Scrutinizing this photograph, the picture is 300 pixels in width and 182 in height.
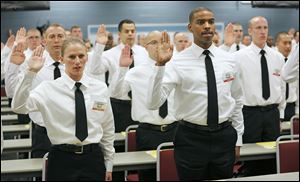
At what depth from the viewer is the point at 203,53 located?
3076mm

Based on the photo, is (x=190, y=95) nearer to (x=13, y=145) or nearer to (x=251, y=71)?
(x=251, y=71)

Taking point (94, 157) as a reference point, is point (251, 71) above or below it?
above

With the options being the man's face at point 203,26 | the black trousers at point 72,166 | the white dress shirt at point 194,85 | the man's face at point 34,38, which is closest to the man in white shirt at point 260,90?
the white dress shirt at point 194,85

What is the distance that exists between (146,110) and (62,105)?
1288 mm

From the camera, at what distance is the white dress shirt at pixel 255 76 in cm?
434

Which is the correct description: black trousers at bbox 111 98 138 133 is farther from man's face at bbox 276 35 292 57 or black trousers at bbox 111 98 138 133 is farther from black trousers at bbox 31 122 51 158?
man's face at bbox 276 35 292 57

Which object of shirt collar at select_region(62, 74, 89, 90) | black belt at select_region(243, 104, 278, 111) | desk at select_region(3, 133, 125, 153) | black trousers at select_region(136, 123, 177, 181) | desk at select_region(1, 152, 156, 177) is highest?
shirt collar at select_region(62, 74, 89, 90)

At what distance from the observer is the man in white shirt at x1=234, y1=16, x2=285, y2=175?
4293 mm

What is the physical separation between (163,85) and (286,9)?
1036 centimetres

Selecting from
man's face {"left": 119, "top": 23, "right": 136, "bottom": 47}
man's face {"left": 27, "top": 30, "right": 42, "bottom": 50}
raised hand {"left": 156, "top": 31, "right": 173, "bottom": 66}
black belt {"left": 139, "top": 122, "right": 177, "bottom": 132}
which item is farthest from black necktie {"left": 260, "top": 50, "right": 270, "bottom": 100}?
man's face {"left": 27, "top": 30, "right": 42, "bottom": 50}

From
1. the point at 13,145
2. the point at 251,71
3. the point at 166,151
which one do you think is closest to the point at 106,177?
the point at 166,151

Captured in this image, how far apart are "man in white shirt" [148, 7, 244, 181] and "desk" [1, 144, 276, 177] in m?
0.50

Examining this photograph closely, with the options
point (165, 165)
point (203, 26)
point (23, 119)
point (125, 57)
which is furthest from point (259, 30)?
point (23, 119)

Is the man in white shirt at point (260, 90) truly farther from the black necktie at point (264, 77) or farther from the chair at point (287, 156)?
the chair at point (287, 156)
